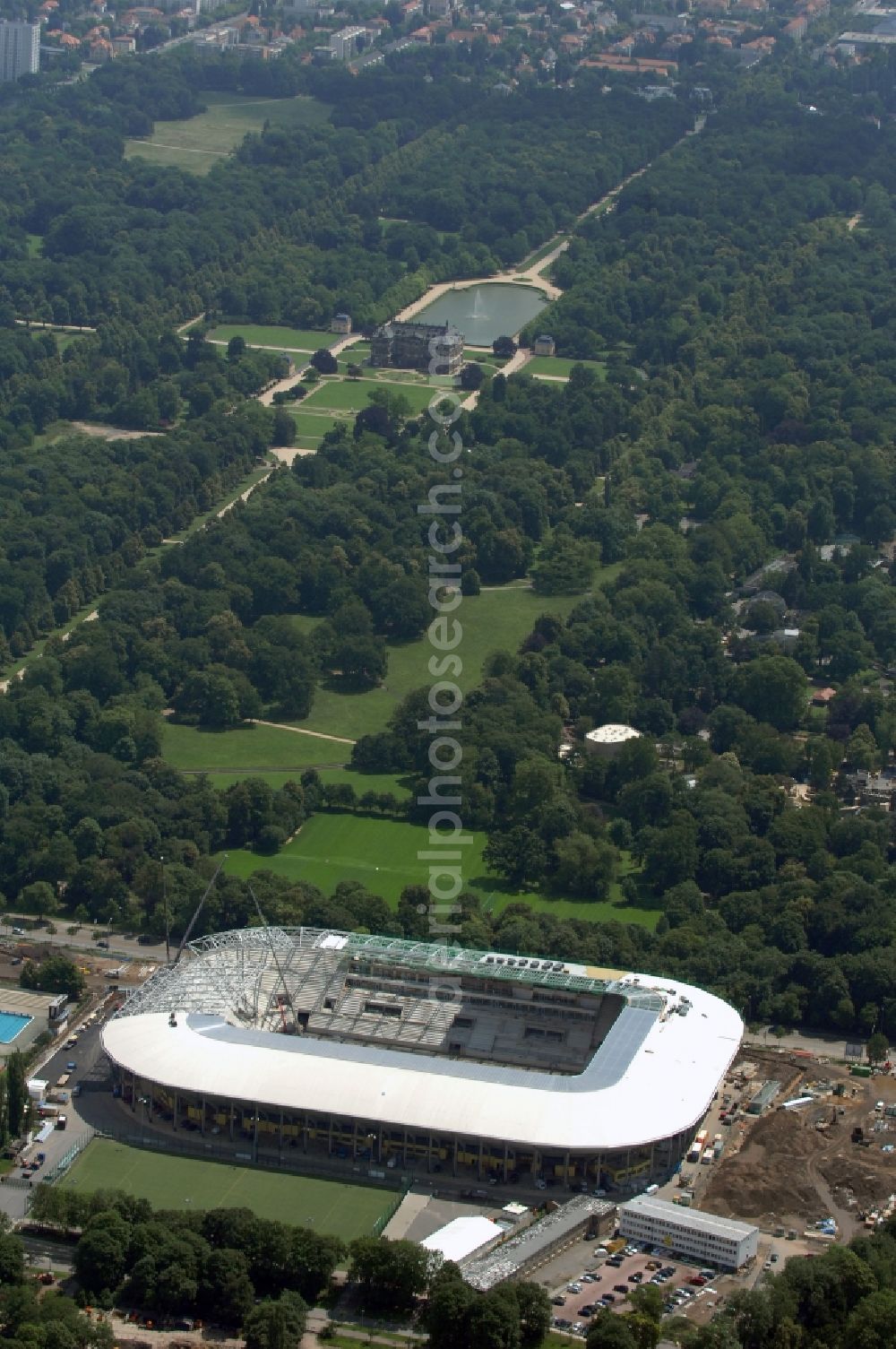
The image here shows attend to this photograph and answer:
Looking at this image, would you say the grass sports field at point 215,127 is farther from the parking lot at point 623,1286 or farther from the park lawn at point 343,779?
the parking lot at point 623,1286

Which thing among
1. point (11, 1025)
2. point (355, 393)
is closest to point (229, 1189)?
point (11, 1025)

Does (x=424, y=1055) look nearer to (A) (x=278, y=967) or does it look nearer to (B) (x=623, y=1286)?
(A) (x=278, y=967)

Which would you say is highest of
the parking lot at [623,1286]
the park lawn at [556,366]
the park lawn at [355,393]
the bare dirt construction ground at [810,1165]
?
the parking lot at [623,1286]

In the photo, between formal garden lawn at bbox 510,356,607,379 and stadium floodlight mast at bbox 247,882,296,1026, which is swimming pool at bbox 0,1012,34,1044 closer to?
stadium floodlight mast at bbox 247,882,296,1026

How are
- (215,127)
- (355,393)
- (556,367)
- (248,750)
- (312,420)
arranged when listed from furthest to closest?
(215,127)
(556,367)
(355,393)
(312,420)
(248,750)

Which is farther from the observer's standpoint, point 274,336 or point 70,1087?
point 274,336

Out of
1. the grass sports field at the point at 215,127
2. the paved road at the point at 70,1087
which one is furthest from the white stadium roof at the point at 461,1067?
the grass sports field at the point at 215,127

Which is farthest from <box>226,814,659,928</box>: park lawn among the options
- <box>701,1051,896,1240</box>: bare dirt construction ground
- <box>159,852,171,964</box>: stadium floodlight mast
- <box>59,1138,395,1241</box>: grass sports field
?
<box>59,1138,395,1241</box>: grass sports field
